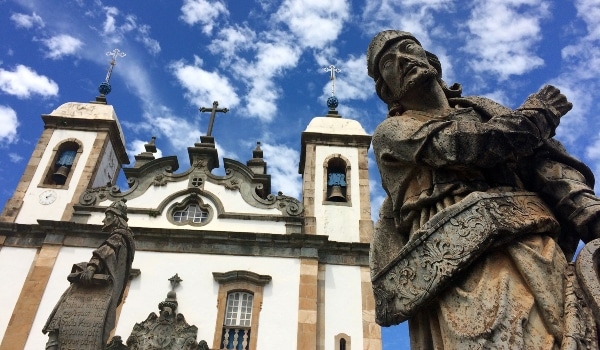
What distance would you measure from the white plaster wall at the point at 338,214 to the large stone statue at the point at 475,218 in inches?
460

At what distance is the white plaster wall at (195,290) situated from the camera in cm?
1195

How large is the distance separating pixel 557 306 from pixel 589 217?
17.9 inches

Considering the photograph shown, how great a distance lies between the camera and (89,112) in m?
17.6

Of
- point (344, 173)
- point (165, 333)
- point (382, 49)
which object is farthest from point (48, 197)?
point (382, 49)

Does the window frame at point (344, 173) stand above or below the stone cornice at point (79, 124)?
below

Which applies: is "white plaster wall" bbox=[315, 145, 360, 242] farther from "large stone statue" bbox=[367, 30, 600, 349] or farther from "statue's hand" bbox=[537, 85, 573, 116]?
"statue's hand" bbox=[537, 85, 573, 116]

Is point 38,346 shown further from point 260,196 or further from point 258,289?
point 260,196

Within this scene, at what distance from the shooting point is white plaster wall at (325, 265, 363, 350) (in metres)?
12.1

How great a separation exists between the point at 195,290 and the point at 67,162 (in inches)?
265

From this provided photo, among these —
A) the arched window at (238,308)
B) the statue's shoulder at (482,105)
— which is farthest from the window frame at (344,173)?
the statue's shoulder at (482,105)

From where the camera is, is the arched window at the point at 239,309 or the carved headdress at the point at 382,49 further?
the arched window at the point at 239,309

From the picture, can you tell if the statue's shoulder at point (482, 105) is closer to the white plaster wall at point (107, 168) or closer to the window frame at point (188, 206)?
the window frame at point (188, 206)

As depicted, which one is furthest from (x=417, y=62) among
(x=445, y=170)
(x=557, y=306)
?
(x=557, y=306)

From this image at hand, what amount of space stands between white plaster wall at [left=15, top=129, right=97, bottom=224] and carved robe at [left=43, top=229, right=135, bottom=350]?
8753mm
